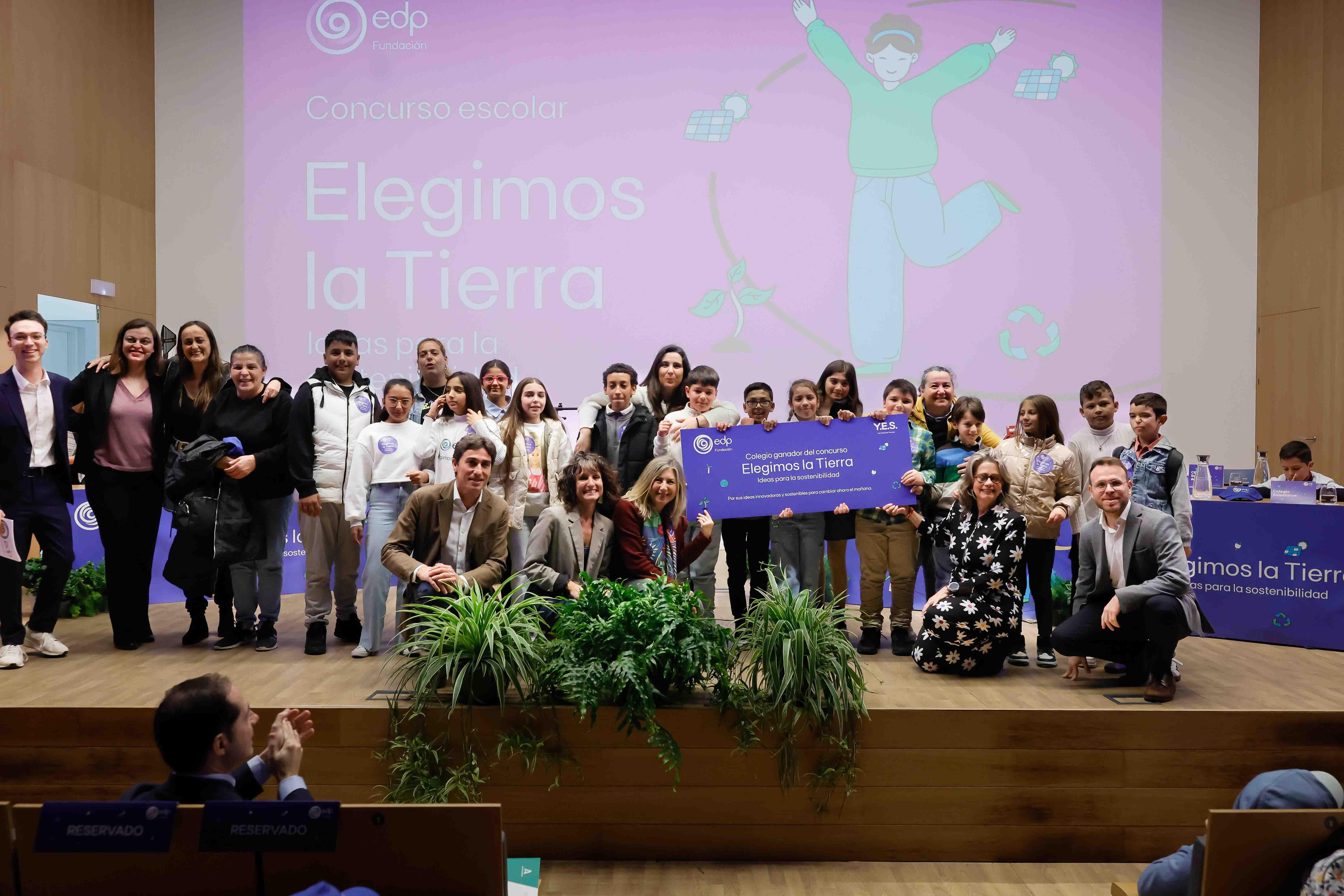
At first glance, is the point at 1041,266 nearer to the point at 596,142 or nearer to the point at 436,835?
the point at 596,142

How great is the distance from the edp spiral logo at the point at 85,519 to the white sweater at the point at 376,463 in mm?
2348

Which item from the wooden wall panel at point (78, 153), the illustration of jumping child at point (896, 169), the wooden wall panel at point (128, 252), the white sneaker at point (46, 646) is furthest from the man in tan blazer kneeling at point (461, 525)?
the wooden wall panel at point (128, 252)

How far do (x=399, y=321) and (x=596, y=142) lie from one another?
1959 millimetres

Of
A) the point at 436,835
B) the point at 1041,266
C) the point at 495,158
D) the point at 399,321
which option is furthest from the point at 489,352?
the point at 436,835

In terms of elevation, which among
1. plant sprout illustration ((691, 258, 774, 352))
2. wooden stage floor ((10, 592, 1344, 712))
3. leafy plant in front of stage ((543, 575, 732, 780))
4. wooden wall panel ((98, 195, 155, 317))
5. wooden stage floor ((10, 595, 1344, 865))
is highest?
wooden wall panel ((98, 195, 155, 317))

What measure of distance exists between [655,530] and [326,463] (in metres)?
1.55

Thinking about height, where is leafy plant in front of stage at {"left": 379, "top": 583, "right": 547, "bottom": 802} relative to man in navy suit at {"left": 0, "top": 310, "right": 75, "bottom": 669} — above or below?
below

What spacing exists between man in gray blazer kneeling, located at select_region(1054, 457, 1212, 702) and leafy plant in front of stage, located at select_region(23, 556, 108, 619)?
4847 mm

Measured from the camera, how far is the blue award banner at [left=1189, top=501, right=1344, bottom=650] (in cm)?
453

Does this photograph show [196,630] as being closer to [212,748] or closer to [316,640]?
[316,640]

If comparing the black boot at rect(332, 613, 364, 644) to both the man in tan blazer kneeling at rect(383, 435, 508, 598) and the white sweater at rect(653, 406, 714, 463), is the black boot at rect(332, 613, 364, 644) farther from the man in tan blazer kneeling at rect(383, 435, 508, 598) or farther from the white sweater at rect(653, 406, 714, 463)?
the white sweater at rect(653, 406, 714, 463)

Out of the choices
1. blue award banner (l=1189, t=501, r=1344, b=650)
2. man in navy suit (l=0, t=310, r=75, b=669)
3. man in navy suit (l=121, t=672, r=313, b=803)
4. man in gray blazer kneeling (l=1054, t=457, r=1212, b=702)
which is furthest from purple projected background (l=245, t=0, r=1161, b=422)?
man in navy suit (l=121, t=672, r=313, b=803)

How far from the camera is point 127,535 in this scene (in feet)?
13.8

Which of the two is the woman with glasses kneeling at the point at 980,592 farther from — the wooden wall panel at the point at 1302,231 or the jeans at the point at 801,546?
the wooden wall panel at the point at 1302,231
